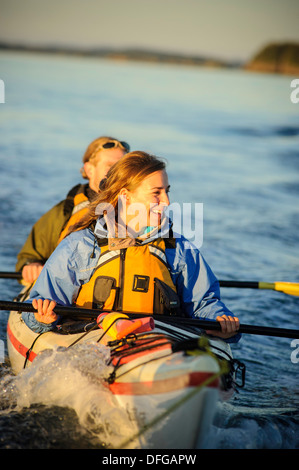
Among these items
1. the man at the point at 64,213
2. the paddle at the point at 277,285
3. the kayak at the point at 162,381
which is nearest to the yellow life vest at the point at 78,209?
the man at the point at 64,213

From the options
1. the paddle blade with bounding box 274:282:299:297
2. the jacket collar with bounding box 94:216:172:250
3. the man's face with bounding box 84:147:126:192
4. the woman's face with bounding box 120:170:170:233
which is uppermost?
the man's face with bounding box 84:147:126:192

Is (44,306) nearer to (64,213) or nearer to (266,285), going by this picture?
(64,213)

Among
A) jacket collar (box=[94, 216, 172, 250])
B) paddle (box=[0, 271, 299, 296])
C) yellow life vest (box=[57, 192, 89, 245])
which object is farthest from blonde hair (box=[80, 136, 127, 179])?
jacket collar (box=[94, 216, 172, 250])

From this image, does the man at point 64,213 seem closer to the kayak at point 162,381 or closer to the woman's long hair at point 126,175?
the woman's long hair at point 126,175

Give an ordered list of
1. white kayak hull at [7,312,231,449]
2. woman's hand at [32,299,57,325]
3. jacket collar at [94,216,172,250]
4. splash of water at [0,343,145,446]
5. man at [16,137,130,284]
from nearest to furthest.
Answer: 1. white kayak hull at [7,312,231,449]
2. splash of water at [0,343,145,446]
3. woman's hand at [32,299,57,325]
4. jacket collar at [94,216,172,250]
5. man at [16,137,130,284]

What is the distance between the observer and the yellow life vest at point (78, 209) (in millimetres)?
4227

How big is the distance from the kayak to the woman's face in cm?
58

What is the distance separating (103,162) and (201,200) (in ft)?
18.6

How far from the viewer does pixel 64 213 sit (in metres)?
4.41

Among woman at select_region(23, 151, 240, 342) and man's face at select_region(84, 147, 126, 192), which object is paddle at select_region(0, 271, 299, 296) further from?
woman at select_region(23, 151, 240, 342)

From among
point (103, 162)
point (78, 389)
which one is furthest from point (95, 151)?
point (78, 389)

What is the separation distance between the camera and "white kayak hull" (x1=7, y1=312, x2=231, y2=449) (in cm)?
244

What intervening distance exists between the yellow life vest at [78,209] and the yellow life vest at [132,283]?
111 cm
